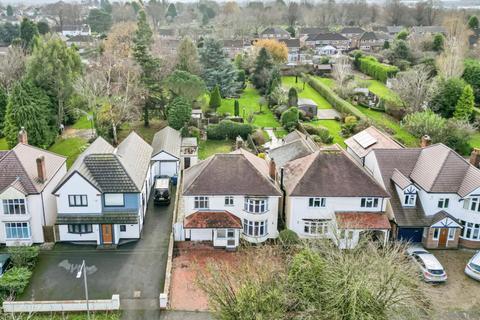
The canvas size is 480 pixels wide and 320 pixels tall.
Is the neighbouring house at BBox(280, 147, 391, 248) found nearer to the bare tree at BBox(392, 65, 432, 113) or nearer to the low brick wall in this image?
the low brick wall

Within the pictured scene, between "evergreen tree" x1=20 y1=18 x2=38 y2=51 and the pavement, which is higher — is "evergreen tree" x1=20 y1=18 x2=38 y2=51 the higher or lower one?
the higher one

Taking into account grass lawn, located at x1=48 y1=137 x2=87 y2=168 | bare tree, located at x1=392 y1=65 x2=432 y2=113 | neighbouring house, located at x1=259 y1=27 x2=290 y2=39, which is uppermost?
neighbouring house, located at x1=259 y1=27 x2=290 y2=39

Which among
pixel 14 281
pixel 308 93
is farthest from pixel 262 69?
pixel 14 281

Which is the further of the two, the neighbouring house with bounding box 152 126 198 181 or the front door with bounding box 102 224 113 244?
the neighbouring house with bounding box 152 126 198 181

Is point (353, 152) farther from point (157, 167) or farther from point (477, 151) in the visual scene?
point (157, 167)

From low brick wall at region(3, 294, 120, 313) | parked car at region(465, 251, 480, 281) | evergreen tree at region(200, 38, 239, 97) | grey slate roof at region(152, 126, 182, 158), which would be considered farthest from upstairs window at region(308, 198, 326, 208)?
evergreen tree at region(200, 38, 239, 97)

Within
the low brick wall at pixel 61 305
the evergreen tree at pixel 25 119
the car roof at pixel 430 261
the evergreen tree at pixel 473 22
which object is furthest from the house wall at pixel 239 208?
the evergreen tree at pixel 473 22

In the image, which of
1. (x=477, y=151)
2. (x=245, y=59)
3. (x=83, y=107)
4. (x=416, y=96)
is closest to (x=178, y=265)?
(x=477, y=151)
